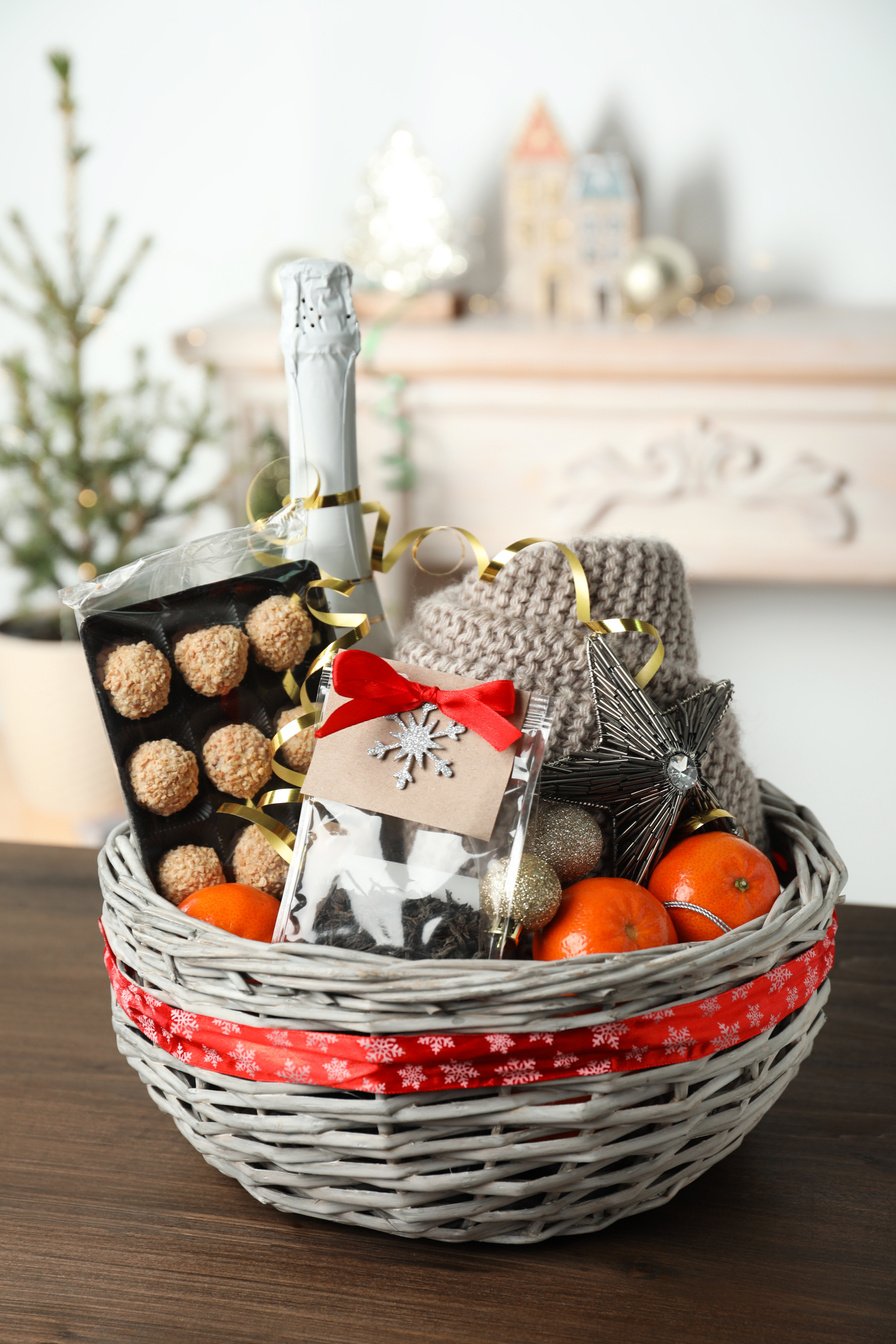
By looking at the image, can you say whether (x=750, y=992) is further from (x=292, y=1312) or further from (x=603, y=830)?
(x=292, y=1312)

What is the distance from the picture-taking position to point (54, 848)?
1034mm

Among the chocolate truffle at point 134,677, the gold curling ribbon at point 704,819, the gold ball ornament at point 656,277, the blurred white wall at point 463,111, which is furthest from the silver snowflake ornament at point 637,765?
the blurred white wall at point 463,111

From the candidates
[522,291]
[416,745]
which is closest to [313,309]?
[416,745]

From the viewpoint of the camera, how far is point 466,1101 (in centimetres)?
54

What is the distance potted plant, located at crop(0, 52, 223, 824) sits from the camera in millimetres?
2303

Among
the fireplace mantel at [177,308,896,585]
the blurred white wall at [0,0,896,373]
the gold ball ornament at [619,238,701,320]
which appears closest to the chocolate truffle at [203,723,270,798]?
the fireplace mantel at [177,308,896,585]

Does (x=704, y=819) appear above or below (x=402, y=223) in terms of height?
below

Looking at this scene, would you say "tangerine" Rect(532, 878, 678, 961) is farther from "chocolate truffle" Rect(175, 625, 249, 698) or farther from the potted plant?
the potted plant

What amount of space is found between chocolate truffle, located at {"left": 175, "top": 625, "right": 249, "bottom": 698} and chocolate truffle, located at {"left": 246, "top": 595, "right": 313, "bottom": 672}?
0.6 inches

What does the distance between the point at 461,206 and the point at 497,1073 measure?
2.30 meters

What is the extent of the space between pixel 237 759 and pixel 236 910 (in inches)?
4.2

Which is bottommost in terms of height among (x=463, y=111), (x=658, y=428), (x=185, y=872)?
(x=658, y=428)

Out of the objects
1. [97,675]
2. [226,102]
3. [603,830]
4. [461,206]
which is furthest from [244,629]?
[226,102]

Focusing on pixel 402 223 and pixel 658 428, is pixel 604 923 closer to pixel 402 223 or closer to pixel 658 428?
pixel 658 428
